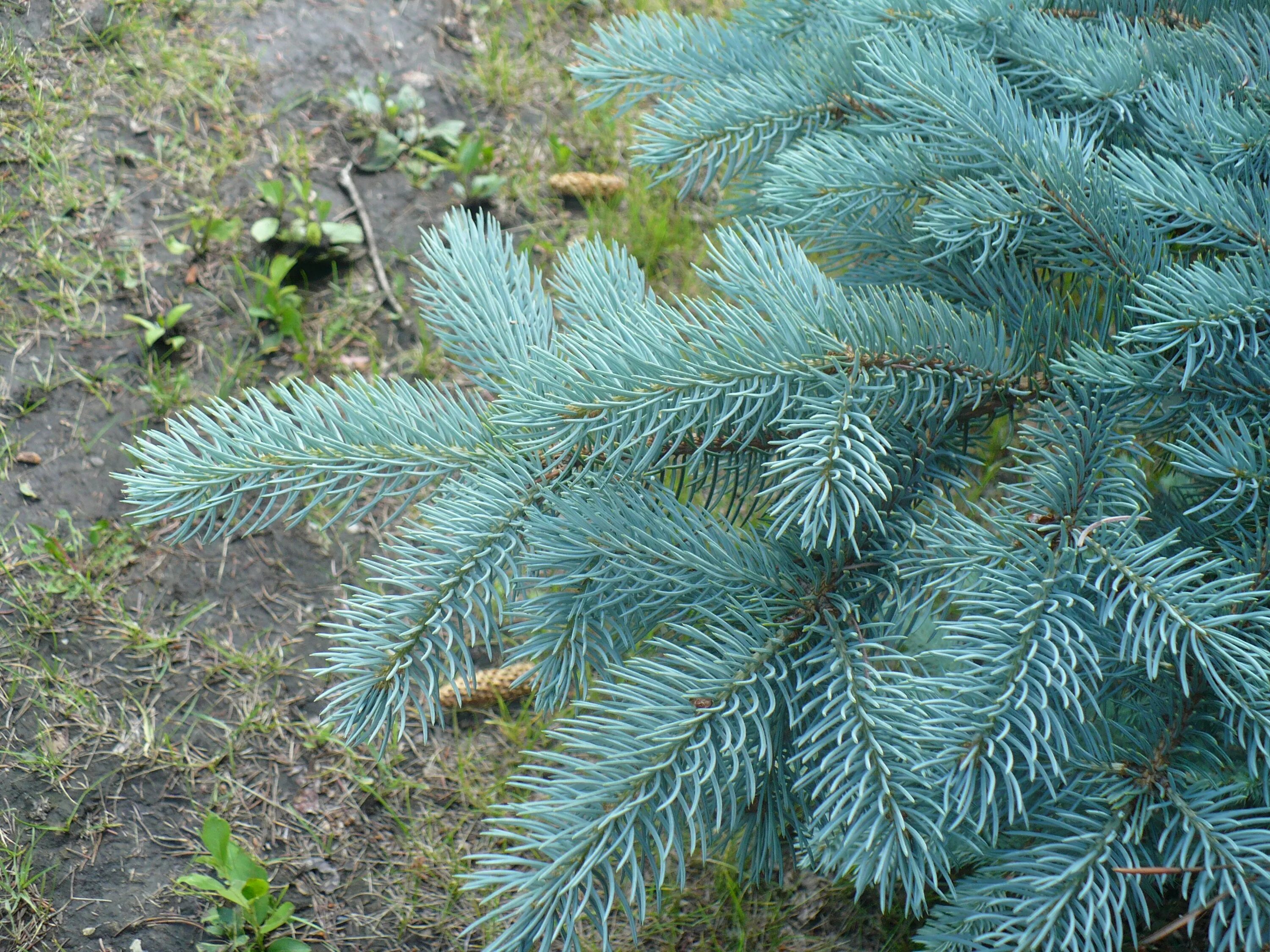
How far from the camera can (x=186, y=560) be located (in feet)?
5.61

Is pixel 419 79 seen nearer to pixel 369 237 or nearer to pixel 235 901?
pixel 369 237

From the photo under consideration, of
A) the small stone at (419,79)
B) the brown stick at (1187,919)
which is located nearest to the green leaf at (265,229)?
the small stone at (419,79)

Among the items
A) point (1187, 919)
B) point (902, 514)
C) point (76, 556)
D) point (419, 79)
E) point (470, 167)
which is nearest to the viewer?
point (1187, 919)

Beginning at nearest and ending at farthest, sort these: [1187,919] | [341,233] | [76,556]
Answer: [1187,919] → [76,556] → [341,233]

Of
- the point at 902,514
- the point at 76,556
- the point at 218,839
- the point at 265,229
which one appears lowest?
the point at 218,839

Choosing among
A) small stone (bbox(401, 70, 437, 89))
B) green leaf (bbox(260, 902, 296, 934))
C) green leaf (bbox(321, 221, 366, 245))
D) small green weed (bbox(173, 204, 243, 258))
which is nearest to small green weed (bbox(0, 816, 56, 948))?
green leaf (bbox(260, 902, 296, 934))

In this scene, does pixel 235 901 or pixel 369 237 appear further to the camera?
pixel 369 237

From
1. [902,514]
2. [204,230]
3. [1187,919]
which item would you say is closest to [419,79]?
[204,230]

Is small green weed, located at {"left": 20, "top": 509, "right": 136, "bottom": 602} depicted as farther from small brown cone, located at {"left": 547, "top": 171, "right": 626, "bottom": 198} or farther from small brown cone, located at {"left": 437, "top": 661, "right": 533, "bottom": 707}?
small brown cone, located at {"left": 547, "top": 171, "right": 626, "bottom": 198}

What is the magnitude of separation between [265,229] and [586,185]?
2.60 ft

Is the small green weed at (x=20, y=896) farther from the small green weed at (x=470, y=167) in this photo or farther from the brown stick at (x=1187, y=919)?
the small green weed at (x=470, y=167)

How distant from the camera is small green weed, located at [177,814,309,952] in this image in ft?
4.34

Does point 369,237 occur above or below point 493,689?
above

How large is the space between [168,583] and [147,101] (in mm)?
1136
